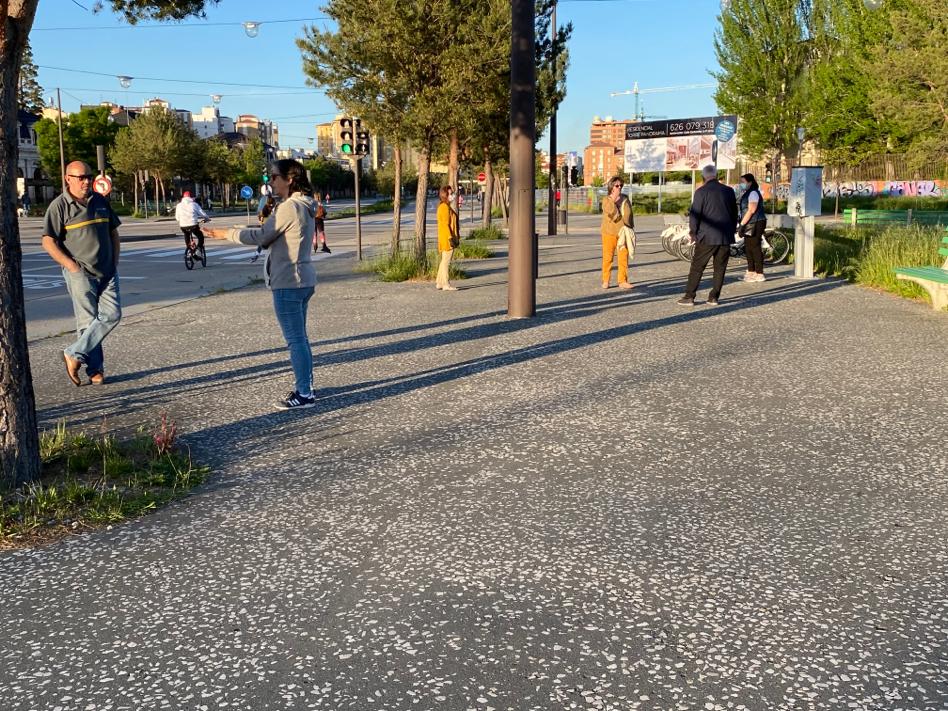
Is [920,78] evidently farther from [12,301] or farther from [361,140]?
[12,301]

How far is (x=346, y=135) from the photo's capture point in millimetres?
19500

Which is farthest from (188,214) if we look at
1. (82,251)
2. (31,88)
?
(31,88)

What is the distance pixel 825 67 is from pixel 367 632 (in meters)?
46.9

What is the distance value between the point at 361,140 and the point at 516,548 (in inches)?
661

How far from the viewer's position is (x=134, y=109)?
131 metres

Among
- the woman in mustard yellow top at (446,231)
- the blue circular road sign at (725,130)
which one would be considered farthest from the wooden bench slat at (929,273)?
the blue circular road sign at (725,130)

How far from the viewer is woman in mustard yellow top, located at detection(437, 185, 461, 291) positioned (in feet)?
44.4

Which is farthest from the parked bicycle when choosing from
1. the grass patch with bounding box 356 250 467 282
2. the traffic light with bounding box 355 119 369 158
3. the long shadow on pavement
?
the traffic light with bounding box 355 119 369 158

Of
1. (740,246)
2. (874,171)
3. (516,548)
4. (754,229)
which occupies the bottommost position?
(516,548)

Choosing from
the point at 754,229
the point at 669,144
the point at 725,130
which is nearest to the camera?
the point at 754,229

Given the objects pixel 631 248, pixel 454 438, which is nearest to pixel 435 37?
pixel 631 248

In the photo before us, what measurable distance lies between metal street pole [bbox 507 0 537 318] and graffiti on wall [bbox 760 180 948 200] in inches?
1473

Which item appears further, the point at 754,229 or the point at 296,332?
the point at 754,229

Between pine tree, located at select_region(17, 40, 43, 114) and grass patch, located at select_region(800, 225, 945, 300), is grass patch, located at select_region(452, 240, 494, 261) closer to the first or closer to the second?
grass patch, located at select_region(800, 225, 945, 300)
